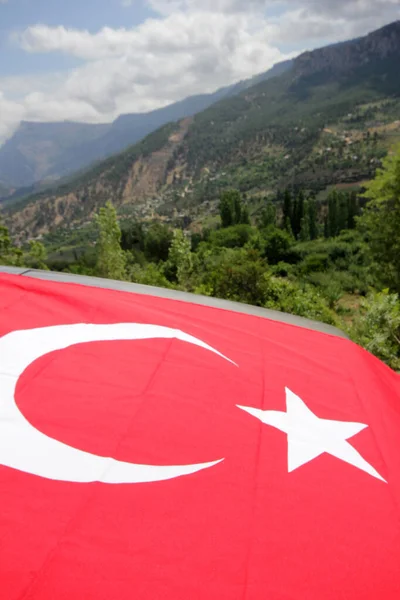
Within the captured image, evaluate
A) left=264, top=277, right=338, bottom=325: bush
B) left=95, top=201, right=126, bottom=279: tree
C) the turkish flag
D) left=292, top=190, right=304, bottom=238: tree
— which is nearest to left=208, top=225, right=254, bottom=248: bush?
left=292, top=190, right=304, bottom=238: tree

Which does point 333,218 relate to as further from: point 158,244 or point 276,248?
point 158,244

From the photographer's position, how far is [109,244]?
28391 millimetres

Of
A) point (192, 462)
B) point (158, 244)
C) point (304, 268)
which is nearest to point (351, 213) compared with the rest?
point (158, 244)

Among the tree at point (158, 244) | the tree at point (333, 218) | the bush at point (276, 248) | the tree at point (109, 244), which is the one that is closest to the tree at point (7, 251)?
the tree at point (109, 244)

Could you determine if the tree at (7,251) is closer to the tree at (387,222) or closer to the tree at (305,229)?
the tree at (387,222)

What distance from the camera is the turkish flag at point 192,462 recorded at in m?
2.11

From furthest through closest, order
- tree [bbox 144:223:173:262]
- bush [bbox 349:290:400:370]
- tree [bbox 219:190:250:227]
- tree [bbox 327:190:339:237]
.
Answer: tree [bbox 327:190:339:237] < tree [bbox 219:190:250:227] < tree [bbox 144:223:173:262] < bush [bbox 349:290:400:370]

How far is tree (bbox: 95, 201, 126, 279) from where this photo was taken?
90.9 feet

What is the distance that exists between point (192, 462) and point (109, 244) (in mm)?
26926

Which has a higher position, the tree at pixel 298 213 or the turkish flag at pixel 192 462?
the turkish flag at pixel 192 462

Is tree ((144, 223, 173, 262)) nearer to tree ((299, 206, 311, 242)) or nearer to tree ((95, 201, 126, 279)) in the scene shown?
tree ((299, 206, 311, 242))

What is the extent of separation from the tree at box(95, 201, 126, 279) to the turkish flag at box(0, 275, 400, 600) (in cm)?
2425

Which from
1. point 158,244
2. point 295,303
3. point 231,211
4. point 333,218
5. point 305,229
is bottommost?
point 305,229

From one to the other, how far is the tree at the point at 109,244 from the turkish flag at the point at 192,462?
24253 mm
